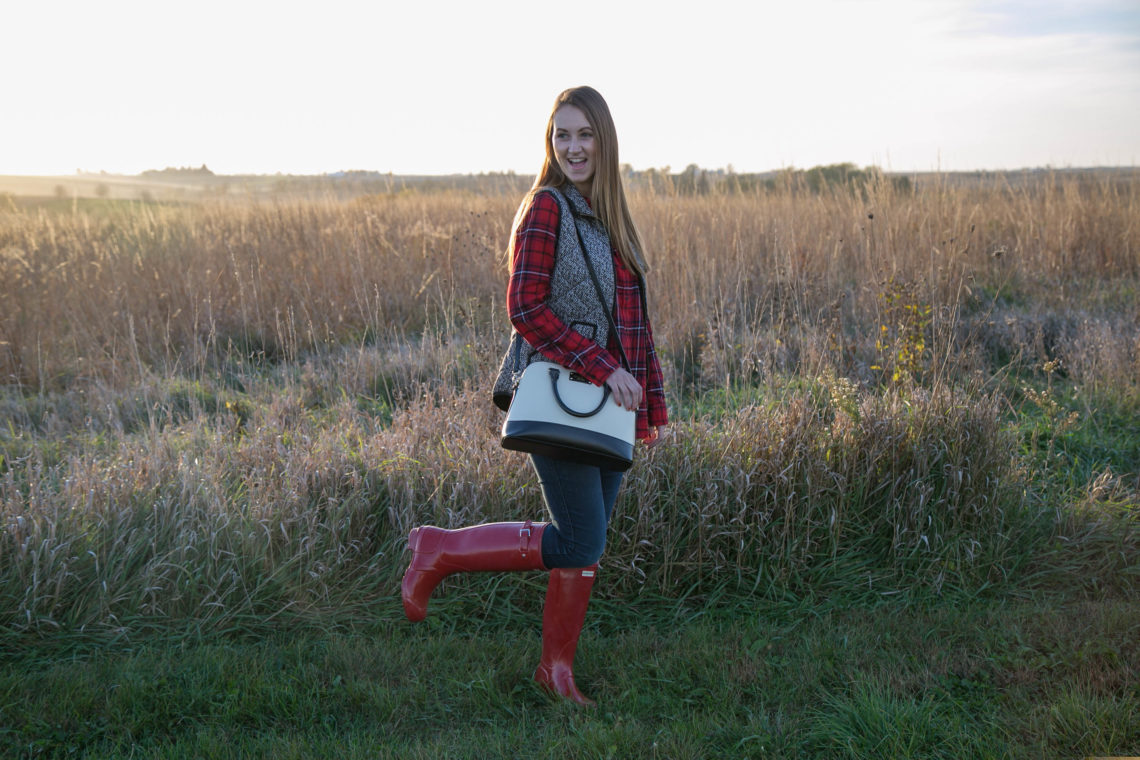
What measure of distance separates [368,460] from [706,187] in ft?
21.5

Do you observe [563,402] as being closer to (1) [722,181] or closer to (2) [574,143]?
(2) [574,143]

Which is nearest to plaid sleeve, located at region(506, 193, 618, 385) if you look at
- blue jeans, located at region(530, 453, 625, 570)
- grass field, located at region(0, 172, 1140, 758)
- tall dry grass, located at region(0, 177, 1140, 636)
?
blue jeans, located at region(530, 453, 625, 570)

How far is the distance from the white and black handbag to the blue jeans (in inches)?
3.3

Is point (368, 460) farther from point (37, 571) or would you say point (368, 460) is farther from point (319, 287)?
point (319, 287)

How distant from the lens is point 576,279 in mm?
2180

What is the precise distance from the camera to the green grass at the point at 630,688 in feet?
7.41

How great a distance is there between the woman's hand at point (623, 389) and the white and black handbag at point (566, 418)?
0.02 m

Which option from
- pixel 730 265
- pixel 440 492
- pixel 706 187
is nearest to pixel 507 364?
pixel 440 492

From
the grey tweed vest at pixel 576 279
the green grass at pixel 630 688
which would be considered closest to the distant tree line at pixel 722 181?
the green grass at pixel 630 688

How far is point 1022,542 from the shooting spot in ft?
11.1

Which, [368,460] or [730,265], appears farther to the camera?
[730,265]

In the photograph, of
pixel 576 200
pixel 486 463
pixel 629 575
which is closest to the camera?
pixel 576 200

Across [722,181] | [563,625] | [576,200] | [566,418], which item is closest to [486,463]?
[563,625]

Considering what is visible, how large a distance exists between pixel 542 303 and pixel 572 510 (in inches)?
23.3
